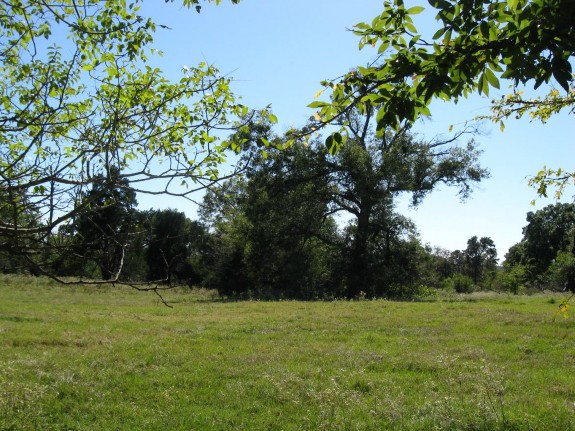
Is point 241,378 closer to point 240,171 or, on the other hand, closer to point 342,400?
point 342,400

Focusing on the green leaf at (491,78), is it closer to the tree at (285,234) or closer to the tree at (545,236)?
the tree at (285,234)

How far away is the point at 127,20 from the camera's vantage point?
14.0 feet

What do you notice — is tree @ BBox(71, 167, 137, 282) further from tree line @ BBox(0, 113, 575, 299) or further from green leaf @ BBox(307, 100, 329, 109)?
tree line @ BBox(0, 113, 575, 299)

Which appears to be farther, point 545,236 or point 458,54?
point 545,236

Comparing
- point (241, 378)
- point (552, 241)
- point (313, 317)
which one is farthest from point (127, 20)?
point (552, 241)

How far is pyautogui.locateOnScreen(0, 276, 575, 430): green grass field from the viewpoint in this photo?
21.6 ft

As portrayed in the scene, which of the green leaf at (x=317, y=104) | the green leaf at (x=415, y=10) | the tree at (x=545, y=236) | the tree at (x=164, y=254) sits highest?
the tree at (x=545, y=236)

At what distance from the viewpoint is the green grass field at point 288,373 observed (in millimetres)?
6594

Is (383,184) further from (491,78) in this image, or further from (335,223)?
(491,78)

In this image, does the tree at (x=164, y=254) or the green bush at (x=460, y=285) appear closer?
the tree at (x=164, y=254)

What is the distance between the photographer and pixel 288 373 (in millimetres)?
8859

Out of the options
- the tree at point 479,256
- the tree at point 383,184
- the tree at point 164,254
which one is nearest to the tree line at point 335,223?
the tree at point 383,184

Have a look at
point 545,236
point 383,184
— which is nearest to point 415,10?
point 383,184

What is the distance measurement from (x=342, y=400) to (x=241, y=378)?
84.9 inches
